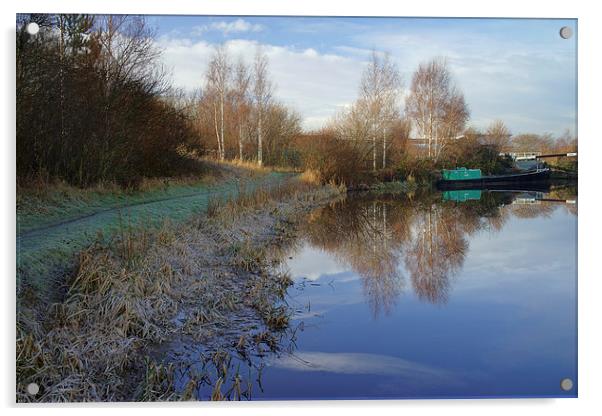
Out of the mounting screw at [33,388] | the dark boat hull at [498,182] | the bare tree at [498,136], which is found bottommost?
the mounting screw at [33,388]

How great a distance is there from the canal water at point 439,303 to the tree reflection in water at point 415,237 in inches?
0.4

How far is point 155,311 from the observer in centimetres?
339

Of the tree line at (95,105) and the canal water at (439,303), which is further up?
the tree line at (95,105)

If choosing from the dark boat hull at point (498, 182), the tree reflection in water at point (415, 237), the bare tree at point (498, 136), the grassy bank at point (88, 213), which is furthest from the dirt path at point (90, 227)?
the bare tree at point (498, 136)

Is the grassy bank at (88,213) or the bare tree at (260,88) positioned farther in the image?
the bare tree at (260,88)

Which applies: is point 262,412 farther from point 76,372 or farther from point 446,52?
point 446,52

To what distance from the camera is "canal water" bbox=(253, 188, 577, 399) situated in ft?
10.7

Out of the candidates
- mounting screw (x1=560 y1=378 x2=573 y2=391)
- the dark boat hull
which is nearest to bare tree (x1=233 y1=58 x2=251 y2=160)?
the dark boat hull

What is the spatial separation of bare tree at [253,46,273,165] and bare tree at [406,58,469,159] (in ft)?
3.59

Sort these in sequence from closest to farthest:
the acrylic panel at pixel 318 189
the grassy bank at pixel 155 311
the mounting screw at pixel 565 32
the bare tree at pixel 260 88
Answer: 1. the grassy bank at pixel 155 311
2. the acrylic panel at pixel 318 189
3. the mounting screw at pixel 565 32
4. the bare tree at pixel 260 88

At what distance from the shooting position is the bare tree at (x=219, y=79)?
3623 millimetres

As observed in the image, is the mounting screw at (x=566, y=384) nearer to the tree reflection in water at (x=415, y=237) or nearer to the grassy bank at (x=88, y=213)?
the tree reflection in water at (x=415, y=237)

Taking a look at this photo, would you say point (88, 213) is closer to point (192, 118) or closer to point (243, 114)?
point (192, 118)

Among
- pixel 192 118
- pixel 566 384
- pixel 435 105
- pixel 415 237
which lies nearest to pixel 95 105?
pixel 192 118
